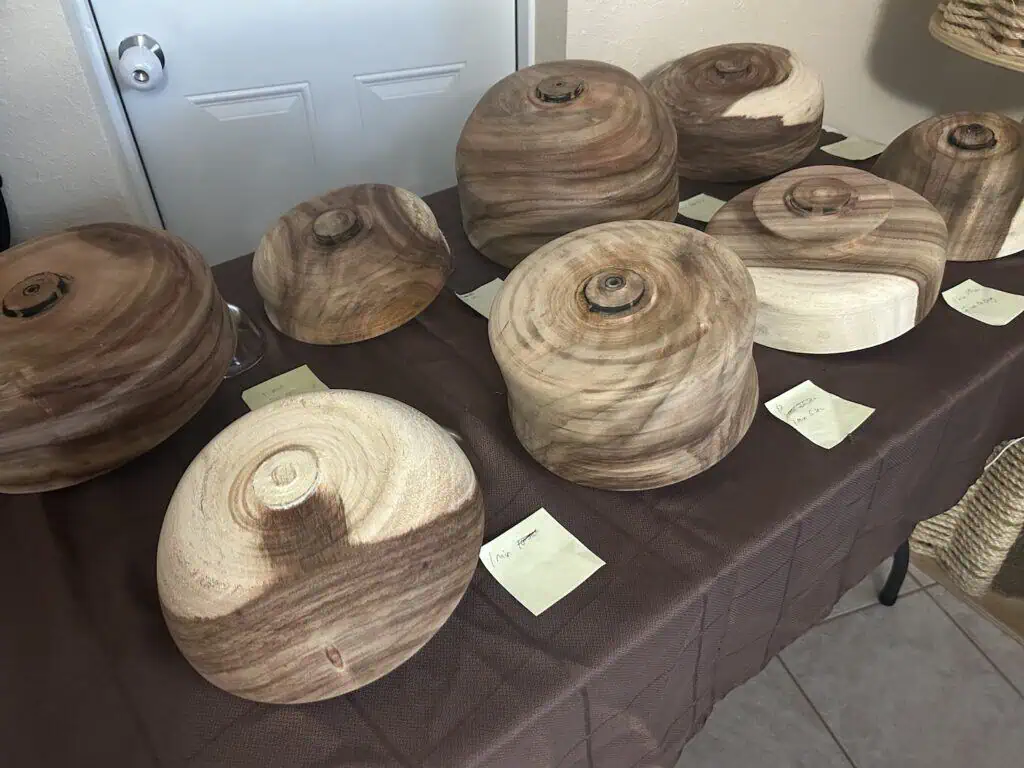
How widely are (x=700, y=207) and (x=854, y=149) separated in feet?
1.07

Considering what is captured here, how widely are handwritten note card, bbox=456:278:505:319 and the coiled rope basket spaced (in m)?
0.69

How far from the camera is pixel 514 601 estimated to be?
22.6 inches

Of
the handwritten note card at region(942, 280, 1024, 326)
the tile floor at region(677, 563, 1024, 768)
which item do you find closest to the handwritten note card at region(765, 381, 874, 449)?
the handwritten note card at region(942, 280, 1024, 326)

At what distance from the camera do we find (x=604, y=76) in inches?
32.0

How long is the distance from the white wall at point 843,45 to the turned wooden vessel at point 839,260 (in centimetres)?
60

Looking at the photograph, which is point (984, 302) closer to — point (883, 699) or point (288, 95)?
point (883, 699)

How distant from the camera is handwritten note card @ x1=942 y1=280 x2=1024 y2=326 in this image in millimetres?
790

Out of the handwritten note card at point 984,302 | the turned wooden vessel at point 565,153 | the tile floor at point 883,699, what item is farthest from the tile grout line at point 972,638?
the turned wooden vessel at point 565,153

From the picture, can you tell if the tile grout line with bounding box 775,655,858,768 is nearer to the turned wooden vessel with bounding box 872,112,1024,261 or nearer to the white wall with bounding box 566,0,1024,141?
the turned wooden vessel with bounding box 872,112,1024,261

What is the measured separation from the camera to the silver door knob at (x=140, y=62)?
1.06 meters

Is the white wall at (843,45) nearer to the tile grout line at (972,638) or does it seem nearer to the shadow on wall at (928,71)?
the shadow on wall at (928,71)

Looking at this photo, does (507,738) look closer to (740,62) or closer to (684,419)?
(684,419)

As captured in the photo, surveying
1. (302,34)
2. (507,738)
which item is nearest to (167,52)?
(302,34)

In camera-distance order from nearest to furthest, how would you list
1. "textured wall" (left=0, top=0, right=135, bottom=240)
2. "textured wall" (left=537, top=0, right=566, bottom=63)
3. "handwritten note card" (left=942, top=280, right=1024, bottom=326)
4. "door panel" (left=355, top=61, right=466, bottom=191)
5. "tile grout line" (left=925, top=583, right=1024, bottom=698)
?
1. "handwritten note card" (left=942, top=280, right=1024, bottom=326)
2. "textured wall" (left=0, top=0, right=135, bottom=240)
3. "tile grout line" (left=925, top=583, right=1024, bottom=698)
4. "textured wall" (left=537, top=0, right=566, bottom=63)
5. "door panel" (left=355, top=61, right=466, bottom=191)
